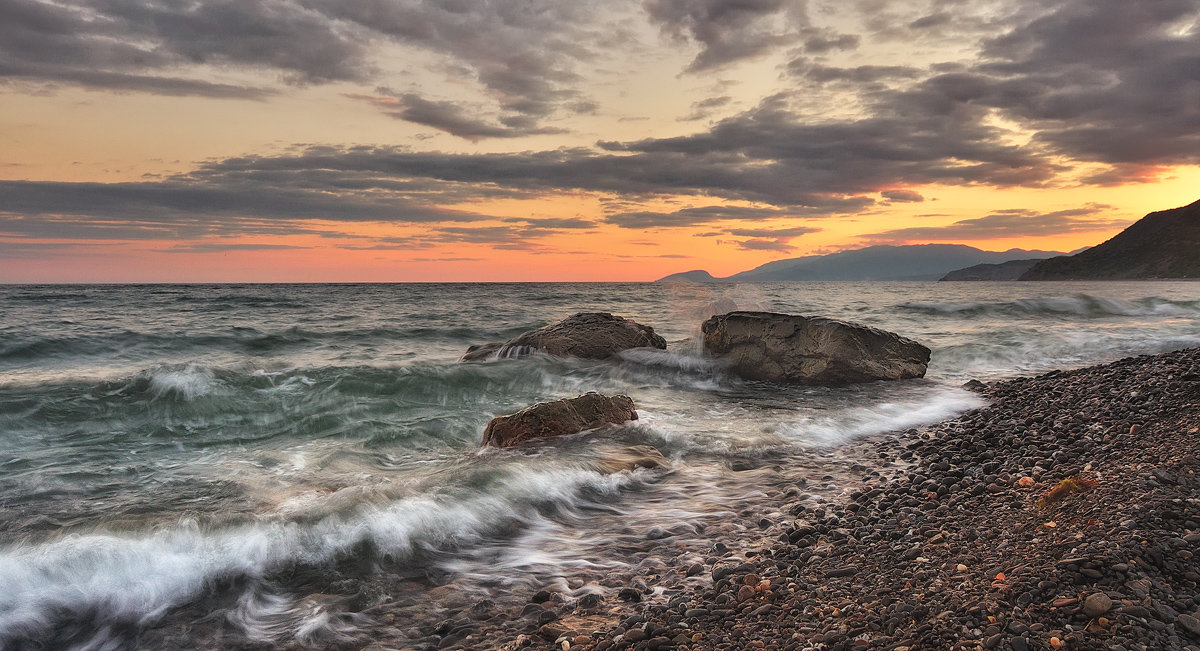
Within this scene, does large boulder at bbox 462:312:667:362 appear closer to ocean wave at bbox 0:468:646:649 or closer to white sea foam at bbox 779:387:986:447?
white sea foam at bbox 779:387:986:447

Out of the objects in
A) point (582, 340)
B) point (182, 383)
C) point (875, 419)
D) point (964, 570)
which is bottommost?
point (182, 383)

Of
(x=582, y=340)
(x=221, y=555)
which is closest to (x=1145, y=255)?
(x=582, y=340)

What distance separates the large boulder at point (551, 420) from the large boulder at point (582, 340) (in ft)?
19.9

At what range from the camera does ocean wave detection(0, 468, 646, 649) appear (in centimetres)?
434

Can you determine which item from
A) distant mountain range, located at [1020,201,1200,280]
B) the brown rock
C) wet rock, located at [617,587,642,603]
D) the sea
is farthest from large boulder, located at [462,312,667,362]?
distant mountain range, located at [1020,201,1200,280]

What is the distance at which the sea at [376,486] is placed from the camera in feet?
14.5

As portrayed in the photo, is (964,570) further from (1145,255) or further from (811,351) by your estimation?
(1145,255)

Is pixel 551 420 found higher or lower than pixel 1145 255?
lower

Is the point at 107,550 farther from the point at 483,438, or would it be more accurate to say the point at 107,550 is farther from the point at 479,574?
the point at 483,438

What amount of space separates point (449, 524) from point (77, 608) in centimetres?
267

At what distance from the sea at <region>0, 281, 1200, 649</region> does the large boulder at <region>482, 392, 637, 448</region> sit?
0.29 m

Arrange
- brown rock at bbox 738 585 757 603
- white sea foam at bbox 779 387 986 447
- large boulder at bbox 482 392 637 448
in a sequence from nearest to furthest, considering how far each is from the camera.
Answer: brown rock at bbox 738 585 757 603
large boulder at bbox 482 392 637 448
white sea foam at bbox 779 387 986 447

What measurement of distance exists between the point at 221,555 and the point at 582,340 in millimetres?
10865

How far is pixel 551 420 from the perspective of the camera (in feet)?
28.4
